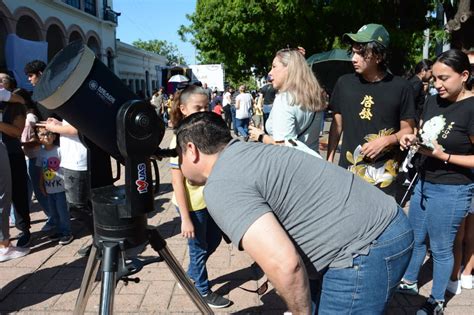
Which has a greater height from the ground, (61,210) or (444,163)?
(444,163)

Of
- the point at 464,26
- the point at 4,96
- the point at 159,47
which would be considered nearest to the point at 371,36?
the point at 464,26

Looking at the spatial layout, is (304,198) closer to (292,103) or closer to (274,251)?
(274,251)

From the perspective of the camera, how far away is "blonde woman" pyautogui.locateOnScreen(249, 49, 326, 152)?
2586mm

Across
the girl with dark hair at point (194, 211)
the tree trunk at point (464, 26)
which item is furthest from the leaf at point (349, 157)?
the tree trunk at point (464, 26)

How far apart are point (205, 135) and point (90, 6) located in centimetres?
2588

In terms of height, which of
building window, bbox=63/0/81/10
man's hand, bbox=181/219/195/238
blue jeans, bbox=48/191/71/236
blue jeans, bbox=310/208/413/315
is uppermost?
building window, bbox=63/0/81/10

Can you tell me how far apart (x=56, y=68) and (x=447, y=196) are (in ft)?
7.29

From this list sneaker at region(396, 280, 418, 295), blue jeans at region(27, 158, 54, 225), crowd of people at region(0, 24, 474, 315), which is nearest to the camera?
crowd of people at region(0, 24, 474, 315)

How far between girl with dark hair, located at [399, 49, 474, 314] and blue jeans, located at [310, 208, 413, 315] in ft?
3.04

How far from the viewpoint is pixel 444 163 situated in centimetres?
254

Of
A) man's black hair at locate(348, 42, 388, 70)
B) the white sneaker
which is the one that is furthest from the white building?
the white sneaker

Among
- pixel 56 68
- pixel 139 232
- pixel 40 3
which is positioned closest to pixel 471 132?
pixel 139 232

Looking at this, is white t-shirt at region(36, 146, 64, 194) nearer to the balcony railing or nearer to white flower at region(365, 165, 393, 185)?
white flower at region(365, 165, 393, 185)

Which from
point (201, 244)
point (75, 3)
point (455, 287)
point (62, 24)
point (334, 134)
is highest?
point (75, 3)
